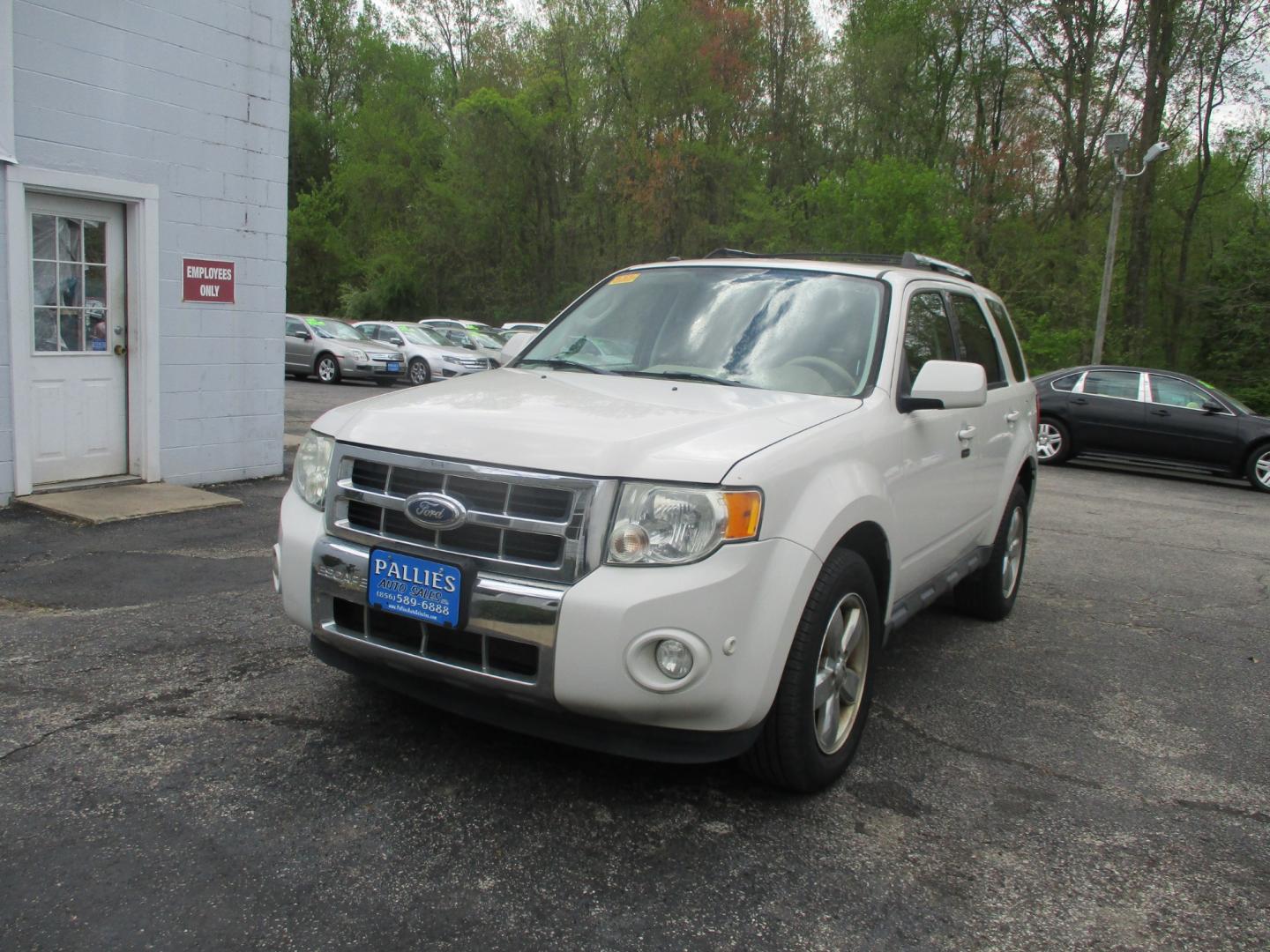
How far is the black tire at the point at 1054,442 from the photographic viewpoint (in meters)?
14.6

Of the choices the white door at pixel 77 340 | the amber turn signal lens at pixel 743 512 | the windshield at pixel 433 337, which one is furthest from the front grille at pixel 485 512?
the windshield at pixel 433 337

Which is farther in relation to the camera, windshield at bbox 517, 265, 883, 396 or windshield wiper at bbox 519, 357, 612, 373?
windshield wiper at bbox 519, 357, 612, 373

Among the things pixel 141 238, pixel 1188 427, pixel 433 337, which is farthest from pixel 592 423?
pixel 433 337

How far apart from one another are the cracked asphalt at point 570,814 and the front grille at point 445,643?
0.47 meters

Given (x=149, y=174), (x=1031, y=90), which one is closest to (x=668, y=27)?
(x=1031, y=90)

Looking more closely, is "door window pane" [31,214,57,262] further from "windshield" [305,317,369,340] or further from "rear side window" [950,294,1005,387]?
"windshield" [305,317,369,340]

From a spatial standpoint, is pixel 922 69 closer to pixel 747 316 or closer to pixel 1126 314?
pixel 1126 314

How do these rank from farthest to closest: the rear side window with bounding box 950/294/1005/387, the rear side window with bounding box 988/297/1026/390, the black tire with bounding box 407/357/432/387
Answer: the black tire with bounding box 407/357/432/387 → the rear side window with bounding box 988/297/1026/390 → the rear side window with bounding box 950/294/1005/387

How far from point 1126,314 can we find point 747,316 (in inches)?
1034

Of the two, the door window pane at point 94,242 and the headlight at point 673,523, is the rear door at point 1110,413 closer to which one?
the door window pane at point 94,242

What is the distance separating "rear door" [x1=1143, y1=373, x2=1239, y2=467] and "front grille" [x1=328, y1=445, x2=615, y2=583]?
1322cm

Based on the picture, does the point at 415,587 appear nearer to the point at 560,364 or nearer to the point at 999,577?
the point at 560,364

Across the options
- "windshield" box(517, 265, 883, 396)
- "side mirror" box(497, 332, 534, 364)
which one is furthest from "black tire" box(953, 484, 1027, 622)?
"side mirror" box(497, 332, 534, 364)

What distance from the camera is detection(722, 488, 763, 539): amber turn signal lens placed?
9.41 feet
